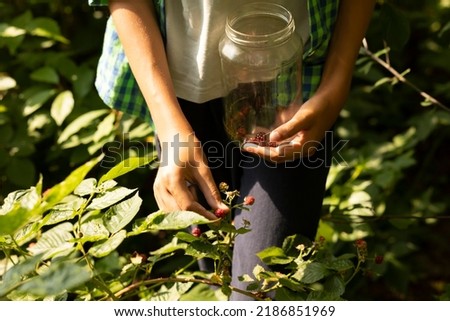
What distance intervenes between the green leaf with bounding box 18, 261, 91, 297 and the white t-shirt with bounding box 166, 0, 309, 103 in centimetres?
66

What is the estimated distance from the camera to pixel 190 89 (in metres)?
1.46

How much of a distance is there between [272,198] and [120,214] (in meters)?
0.36

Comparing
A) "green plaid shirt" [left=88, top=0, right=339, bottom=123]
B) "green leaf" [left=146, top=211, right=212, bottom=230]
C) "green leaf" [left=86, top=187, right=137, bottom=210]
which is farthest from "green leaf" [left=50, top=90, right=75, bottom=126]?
"green leaf" [left=146, top=211, right=212, bottom=230]

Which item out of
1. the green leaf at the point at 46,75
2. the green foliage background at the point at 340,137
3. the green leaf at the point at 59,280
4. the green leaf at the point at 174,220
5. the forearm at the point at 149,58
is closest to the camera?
the green leaf at the point at 59,280

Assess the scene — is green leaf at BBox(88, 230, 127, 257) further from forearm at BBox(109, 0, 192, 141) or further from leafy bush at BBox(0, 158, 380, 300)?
forearm at BBox(109, 0, 192, 141)

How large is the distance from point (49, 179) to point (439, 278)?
1413mm

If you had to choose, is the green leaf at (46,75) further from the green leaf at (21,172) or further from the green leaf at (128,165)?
the green leaf at (128,165)

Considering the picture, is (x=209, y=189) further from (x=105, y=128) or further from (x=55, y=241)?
(x=105, y=128)

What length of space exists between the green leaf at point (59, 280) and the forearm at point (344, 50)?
70 cm

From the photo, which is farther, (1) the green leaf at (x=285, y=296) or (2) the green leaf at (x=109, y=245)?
(1) the green leaf at (x=285, y=296)

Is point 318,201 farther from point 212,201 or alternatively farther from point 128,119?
point 128,119

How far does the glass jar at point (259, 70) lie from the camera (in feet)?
4.46

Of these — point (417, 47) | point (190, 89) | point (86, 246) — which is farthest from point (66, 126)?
point (417, 47)

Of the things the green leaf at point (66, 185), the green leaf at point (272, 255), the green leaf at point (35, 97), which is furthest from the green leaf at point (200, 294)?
the green leaf at point (35, 97)
